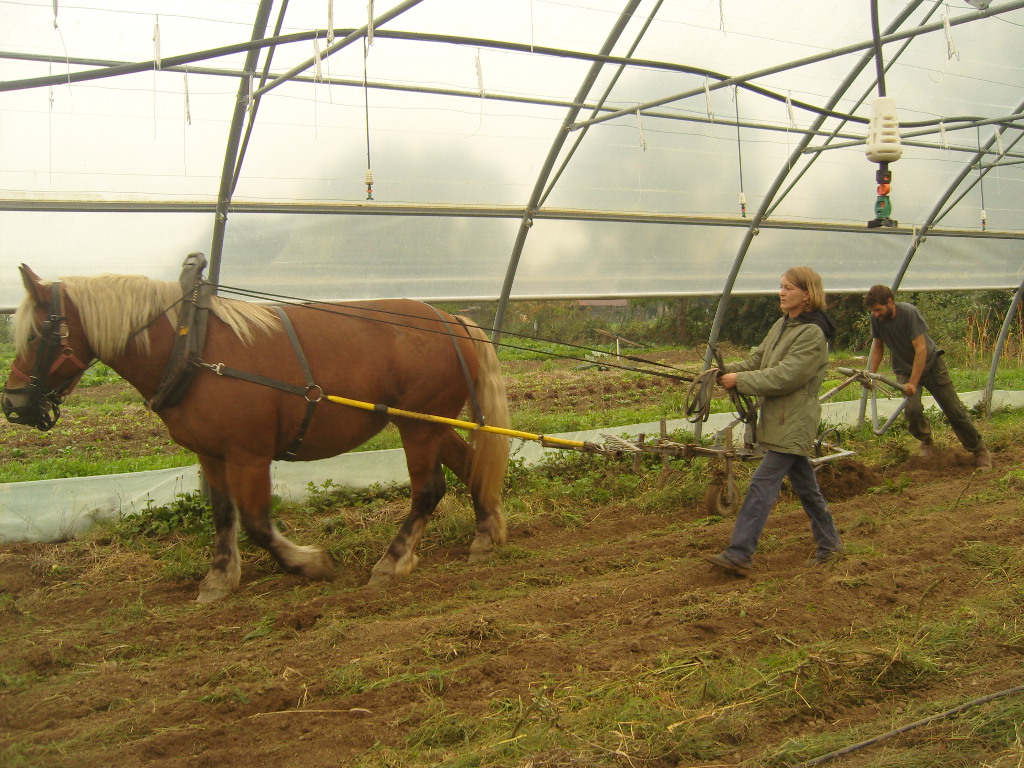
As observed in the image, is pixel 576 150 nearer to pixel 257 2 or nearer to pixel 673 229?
pixel 673 229

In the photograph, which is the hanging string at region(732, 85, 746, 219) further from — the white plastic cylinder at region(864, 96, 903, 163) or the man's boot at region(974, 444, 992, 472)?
the man's boot at region(974, 444, 992, 472)

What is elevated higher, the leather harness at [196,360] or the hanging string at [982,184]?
the hanging string at [982,184]

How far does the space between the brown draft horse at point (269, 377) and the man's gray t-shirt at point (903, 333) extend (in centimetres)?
361

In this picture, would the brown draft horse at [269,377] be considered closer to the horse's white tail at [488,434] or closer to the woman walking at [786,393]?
the horse's white tail at [488,434]

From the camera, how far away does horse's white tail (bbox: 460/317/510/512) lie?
5410 millimetres

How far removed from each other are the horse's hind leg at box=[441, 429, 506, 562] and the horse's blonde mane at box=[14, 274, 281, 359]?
164 cm

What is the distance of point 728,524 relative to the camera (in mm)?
5730

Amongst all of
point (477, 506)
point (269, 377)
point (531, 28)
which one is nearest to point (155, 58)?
point (269, 377)

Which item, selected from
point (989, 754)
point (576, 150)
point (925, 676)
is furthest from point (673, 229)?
point (989, 754)

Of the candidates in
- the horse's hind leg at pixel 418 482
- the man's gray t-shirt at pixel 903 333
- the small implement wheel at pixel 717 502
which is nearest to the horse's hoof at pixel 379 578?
the horse's hind leg at pixel 418 482

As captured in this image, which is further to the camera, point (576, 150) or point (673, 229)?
point (673, 229)

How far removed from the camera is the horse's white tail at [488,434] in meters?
5.41

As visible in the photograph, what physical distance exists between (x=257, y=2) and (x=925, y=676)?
5.05 metres

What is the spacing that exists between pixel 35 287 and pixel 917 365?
6.23 metres
